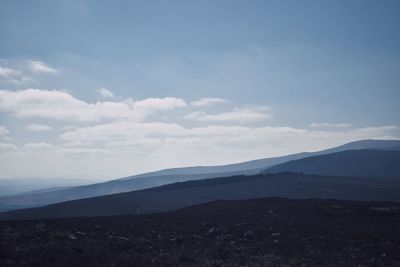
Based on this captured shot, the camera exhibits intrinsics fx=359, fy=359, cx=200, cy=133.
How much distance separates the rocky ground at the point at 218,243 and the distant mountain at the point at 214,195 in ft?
125

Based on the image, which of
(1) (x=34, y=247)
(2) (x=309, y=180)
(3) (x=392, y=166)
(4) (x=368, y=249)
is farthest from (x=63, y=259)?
(3) (x=392, y=166)

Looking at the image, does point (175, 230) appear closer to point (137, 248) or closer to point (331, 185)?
point (137, 248)

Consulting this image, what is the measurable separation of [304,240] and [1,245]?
17.5m

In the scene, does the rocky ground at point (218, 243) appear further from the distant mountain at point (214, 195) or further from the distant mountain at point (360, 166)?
the distant mountain at point (360, 166)

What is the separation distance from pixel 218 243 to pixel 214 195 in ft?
234

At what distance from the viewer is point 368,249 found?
20.4m

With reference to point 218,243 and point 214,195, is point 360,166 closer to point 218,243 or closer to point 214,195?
point 214,195

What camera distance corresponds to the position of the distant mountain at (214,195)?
70.1 meters

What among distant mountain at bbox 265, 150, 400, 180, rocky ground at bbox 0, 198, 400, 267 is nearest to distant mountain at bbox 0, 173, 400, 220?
rocky ground at bbox 0, 198, 400, 267

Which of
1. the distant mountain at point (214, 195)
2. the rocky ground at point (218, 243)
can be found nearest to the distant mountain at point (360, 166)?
the distant mountain at point (214, 195)

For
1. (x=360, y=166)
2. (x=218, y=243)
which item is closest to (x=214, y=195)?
(x=218, y=243)

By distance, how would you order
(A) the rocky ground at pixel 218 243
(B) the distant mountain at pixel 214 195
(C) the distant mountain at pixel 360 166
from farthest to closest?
(C) the distant mountain at pixel 360 166, (B) the distant mountain at pixel 214 195, (A) the rocky ground at pixel 218 243

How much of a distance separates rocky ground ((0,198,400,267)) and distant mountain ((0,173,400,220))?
38238 millimetres

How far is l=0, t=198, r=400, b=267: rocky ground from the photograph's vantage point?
16938 millimetres
